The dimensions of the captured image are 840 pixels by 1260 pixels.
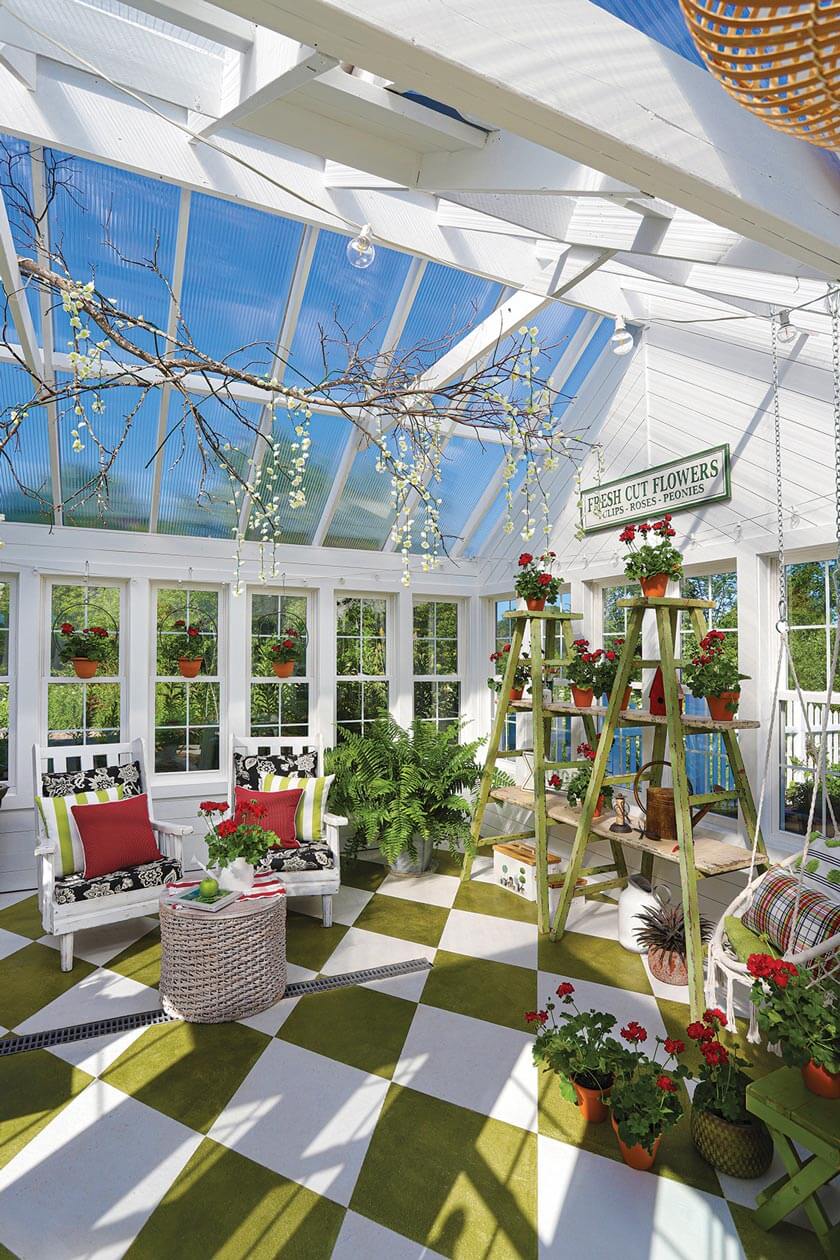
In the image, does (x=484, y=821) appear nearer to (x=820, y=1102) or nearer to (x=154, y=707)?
(x=154, y=707)

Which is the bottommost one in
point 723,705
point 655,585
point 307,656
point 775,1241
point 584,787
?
point 775,1241

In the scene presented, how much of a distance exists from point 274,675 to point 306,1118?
3.36 m

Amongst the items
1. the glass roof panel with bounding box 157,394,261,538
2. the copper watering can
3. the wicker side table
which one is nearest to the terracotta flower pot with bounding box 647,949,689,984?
the copper watering can

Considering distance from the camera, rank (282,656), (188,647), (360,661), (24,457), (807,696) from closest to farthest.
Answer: (807,696), (24,457), (188,647), (282,656), (360,661)

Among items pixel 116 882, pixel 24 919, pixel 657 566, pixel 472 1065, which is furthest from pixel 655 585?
pixel 24 919

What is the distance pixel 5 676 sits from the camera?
4.69m

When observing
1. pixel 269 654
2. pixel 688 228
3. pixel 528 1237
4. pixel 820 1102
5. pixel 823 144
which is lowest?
pixel 528 1237

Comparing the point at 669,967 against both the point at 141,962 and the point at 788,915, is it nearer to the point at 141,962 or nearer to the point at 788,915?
the point at 788,915

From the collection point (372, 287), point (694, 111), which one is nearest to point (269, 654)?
point (372, 287)

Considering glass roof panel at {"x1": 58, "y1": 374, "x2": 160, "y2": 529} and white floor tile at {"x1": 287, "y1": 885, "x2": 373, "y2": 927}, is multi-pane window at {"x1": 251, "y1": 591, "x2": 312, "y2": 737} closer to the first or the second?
glass roof panel at {"x1": 58, "y1": 374, "x2": 160, "y2": 529}

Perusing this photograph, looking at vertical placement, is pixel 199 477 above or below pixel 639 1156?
above

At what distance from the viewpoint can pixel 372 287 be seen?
3717 mm

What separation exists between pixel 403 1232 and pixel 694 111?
2702 millimetres

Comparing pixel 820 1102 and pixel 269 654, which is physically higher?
pixel 269 654
